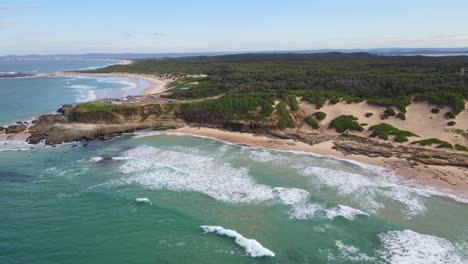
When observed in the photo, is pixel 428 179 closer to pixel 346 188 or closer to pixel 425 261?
pixel 346 188

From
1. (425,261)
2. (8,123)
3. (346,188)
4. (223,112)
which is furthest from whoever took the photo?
(8,123)

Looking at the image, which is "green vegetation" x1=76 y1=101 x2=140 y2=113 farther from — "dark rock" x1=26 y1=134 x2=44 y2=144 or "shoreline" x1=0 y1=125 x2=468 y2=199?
"shoreline" x1=0 y1=125 x2=468 y2=199

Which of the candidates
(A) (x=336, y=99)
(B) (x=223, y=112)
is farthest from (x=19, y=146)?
(A) (x=336, y=99)

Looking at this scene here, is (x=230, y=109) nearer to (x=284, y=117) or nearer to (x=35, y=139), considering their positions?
(x=284, y=117)

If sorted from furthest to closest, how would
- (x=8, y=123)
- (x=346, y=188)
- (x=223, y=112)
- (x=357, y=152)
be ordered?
(x=8, y=123)
(x=223, y=112)
(x=357, y=152)
(x=346, y=188)

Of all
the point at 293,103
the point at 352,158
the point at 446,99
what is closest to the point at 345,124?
the point at 293,103

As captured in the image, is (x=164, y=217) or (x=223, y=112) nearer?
(x=164, y=217)

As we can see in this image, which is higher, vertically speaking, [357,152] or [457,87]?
[457,87]
